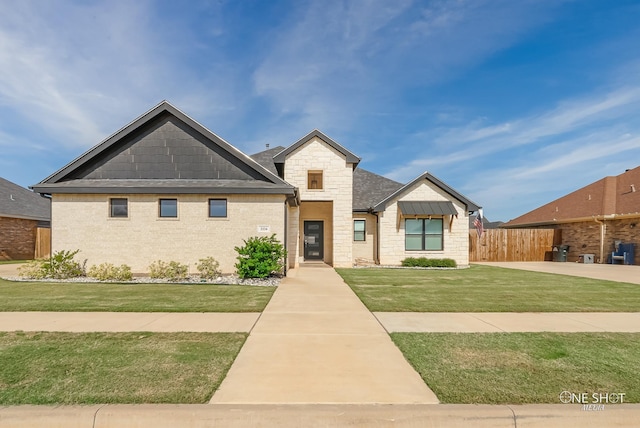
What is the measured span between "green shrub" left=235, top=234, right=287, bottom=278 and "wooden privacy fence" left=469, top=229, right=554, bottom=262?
1660cm

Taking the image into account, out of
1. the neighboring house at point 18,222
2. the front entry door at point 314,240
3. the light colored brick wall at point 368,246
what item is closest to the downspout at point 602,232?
the light colored brick wall at point 368,246

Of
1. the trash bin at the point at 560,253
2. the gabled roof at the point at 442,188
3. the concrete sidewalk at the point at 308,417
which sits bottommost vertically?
the trash bin at the point at 560,253

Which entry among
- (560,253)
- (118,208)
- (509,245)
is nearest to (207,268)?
(118,208)

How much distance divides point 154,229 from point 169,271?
2.26 meters

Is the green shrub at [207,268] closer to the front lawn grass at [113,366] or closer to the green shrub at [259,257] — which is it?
the green shrub at [259,257]

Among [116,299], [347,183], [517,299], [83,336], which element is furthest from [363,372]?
[347,183]

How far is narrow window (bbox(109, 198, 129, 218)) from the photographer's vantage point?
13492 mm

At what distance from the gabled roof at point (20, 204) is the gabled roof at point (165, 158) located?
1351cm

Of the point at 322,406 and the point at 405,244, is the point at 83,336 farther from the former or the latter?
the point at 405,244

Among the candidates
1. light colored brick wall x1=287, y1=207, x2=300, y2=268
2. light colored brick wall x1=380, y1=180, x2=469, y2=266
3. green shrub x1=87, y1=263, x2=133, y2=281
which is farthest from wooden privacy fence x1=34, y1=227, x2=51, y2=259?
light colored brick wall x1=380, y1=180, x2=469, y2=266

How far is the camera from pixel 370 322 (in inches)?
259

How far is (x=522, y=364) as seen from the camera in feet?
14.4

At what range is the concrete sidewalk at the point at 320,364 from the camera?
361 cm

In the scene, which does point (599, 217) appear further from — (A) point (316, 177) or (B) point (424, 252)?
(A) point (316, 177)
